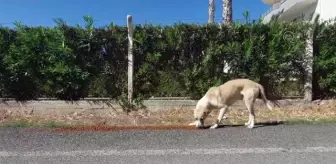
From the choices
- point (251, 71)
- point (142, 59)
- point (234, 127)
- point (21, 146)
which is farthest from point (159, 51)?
point (21, 146)

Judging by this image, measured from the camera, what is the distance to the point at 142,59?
1092 centimetres

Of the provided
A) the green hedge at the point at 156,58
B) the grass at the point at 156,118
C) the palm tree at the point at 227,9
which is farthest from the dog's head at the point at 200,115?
the palm tree at the point at 227,9

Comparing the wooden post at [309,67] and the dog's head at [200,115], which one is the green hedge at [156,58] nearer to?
the wooden post at [309,67]

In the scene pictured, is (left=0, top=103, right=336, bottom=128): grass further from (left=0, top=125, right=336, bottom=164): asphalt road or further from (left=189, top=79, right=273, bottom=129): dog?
(left=0, top=125, right=336, bottom=164): asphalt road

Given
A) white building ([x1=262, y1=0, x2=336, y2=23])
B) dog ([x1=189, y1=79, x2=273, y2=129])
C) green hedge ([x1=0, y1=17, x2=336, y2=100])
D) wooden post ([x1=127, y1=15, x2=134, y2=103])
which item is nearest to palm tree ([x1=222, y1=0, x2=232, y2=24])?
white building ([x1=262, y1=0, x2=336, y2=23])

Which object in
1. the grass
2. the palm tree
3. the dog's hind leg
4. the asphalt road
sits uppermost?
the palm tree

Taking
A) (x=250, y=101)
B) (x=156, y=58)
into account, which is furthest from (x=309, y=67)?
(x=156, y=58)

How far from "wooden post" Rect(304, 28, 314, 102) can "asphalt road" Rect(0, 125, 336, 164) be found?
2.60 m

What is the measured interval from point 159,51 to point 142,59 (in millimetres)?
467

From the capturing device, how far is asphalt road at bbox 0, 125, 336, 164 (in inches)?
240

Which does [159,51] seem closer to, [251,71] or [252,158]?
[251,71]

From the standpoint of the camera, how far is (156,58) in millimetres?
10742

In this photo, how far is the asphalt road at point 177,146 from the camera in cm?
611

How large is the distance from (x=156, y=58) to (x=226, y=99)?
8.95 ft
